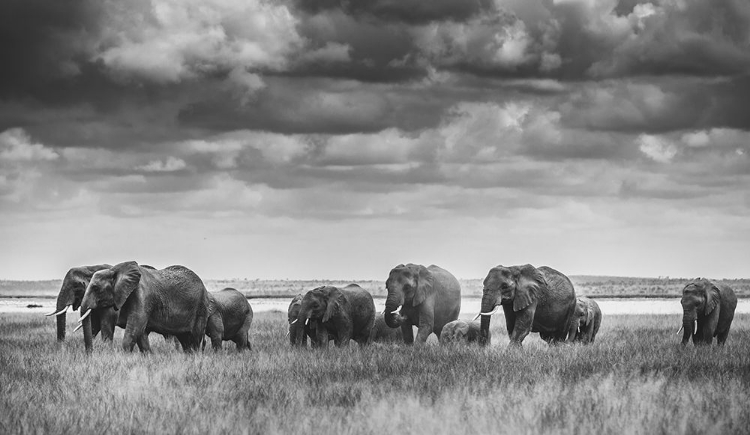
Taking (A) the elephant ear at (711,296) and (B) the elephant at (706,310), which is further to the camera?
(A) the elephant ear at (711,296)

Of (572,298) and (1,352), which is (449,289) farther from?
(1,352)

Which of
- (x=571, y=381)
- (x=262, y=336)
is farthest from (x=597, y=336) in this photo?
(x=571, y=381)

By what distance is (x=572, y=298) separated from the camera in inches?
822

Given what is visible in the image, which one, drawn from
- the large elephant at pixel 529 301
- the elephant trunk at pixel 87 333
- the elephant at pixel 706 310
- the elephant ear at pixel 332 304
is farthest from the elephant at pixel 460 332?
the elephant trunk at pixel 87 333

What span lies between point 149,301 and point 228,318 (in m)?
2.94

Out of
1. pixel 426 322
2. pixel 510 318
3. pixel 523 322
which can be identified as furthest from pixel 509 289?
pixel 426 322

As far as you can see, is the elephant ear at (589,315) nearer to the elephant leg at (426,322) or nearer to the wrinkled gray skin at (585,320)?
the wrinkled gray skin at (585,320)

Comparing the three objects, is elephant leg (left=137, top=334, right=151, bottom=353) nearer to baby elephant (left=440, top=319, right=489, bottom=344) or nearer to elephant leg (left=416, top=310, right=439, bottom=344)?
baby elephant (left=440, top=319, right=489, bottom=344)

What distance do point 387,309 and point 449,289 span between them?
277 centimetres

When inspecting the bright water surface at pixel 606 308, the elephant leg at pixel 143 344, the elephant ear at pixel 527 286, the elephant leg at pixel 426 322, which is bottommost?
the bright water surface at pixel 606 308

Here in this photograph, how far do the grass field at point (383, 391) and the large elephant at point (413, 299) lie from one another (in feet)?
8.95

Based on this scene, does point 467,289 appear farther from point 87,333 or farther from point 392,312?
point 87,333

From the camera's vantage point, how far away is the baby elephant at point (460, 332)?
20.5 m

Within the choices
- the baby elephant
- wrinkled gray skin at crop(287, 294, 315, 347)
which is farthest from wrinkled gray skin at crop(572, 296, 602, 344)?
wrinkled gray skin at crop(287, 294, 315, 347)
